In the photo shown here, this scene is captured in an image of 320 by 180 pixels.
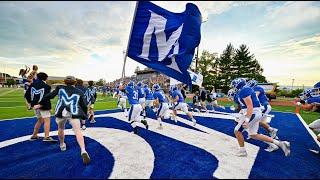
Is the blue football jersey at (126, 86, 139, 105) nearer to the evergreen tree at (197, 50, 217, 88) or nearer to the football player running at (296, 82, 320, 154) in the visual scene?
the football player running at (296, 82, 320, 154)

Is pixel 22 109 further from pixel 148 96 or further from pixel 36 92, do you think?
pixel 36 92

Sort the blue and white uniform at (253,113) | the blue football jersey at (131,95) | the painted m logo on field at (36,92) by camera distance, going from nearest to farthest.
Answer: the blue and white uniform at (253,113) < the painted m logo on field at (36,92) < the blue football jersey at (131,95)

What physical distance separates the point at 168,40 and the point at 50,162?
186 inches

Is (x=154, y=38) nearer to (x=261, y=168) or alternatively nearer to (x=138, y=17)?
(x=138, y=17)

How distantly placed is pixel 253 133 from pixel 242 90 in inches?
48.1

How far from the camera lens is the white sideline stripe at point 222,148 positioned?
13.3ft

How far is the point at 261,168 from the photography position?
4262 millimetres

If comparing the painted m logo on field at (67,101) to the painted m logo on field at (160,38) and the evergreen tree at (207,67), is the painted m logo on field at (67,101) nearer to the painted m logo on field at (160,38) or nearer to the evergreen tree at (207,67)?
the painted m logo on field at (160,38)

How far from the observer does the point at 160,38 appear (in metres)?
6.27

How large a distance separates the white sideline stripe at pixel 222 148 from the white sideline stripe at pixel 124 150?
1.38 m

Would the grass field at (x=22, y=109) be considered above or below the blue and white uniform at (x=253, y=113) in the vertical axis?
below

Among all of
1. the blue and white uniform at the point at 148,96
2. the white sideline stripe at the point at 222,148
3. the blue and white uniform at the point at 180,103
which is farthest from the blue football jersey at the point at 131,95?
the blue and white uniform at the point at 148,96

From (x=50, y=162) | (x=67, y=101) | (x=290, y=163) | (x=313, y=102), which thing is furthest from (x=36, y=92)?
(x=313, y=102)

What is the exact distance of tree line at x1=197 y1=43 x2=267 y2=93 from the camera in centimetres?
5631
